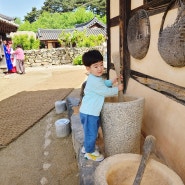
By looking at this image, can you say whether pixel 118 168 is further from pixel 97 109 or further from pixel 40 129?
pixel 40 129

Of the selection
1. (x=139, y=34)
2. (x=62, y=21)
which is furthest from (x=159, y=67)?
(x=62, y=21)

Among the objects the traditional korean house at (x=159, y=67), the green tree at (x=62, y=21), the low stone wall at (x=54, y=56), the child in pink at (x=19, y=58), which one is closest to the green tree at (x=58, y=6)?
A: the green tree at (x=62, y=21)

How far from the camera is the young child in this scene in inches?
86.0

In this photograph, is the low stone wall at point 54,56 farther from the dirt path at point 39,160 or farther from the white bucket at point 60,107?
the dirt path at point 39,160

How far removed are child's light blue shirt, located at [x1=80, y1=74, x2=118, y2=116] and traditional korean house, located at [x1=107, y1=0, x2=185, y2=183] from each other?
57 centimetres

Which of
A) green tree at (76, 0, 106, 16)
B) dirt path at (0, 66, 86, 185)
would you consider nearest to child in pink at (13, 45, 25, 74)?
dirt path at (0, 66, 86, 185)

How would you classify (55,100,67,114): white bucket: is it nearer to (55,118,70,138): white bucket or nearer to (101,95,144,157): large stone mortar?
(55,118,70,138): white bucket

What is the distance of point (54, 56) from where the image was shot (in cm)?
1959

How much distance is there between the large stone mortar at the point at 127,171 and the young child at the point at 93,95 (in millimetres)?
579

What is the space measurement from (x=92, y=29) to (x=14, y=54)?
64.2 feet

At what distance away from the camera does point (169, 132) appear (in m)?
2.21

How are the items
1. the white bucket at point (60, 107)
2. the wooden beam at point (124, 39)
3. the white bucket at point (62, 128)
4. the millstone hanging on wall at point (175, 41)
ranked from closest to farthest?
the millstone hanging on wall at point (175, 41) < the wooden beam at point (124, 39) < the white bucket at point (62, 128) < the white bucket at point (60, 107)

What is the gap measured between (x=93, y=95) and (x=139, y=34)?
112cm

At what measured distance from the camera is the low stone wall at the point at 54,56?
19.1 meters
